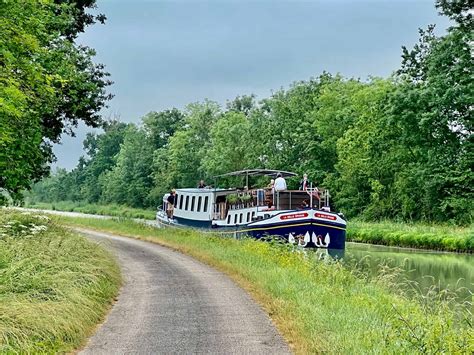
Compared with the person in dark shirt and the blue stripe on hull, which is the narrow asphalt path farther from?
the person in dark shirt

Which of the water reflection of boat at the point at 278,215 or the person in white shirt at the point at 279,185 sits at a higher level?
the person in white shirt at the point at 279,185

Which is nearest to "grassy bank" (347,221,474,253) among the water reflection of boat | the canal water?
the canal water

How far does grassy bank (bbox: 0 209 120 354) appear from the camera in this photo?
863 centimetres

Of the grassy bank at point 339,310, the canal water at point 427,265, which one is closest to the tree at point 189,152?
the canal water at point 427,265

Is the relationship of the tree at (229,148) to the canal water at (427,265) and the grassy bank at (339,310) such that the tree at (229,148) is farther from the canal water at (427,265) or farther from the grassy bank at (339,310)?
the grassy bank at (339,310)

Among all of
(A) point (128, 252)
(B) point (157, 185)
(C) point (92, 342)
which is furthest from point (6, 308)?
(B) point (157, 185)

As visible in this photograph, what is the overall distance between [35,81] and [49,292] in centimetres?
526

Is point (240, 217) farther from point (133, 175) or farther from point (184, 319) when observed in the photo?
point (133, 175)

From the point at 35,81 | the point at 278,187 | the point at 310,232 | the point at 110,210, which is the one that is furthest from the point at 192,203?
the point at 110,210

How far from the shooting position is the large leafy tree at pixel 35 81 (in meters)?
12.8

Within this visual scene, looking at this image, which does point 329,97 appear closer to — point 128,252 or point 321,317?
point 128,252

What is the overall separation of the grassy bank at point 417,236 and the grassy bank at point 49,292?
991 inches

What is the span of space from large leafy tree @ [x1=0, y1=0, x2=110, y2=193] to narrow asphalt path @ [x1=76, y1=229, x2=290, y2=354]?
4.21 meters

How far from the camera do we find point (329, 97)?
222 ft
